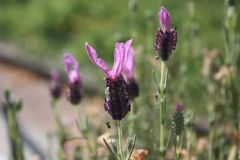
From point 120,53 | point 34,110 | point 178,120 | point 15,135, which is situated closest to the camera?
point 120,53

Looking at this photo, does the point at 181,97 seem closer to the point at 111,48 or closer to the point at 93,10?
the point at 111,48

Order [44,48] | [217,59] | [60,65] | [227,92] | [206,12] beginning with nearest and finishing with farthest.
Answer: [227,92] → [217,59] → [60,65] → [206,12] → [44,48]

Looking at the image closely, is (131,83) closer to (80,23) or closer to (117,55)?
(117,55)

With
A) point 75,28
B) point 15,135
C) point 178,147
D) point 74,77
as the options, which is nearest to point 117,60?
point 178,147

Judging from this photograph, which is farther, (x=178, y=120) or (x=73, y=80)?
(x=73, y=80)

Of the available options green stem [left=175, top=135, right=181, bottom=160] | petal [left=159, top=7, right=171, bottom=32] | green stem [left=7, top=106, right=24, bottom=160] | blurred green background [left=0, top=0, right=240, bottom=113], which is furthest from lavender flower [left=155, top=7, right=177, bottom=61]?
blurred green background [left=0, top=0, right=240, bottom=113]

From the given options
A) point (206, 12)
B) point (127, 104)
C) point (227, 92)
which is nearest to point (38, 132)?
point (227, 92)
